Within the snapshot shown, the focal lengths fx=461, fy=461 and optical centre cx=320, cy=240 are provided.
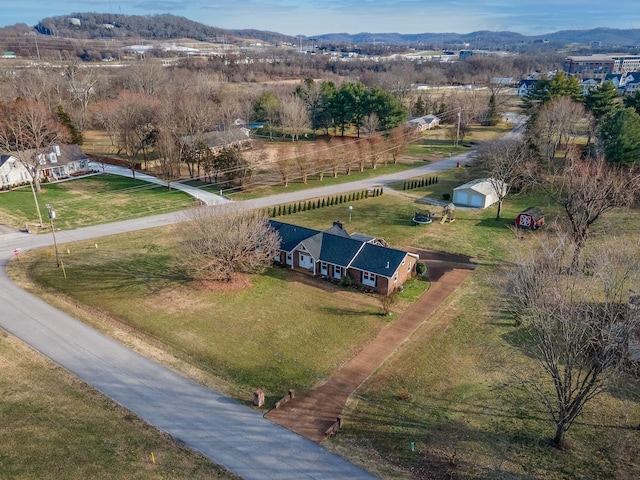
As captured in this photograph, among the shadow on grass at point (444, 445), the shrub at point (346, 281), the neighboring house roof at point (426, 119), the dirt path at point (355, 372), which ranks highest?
the neighboring house roof at point (426, 119)

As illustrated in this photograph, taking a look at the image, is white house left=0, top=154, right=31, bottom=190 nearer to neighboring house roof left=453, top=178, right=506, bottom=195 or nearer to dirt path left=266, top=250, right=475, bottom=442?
dirt path left=266, top=250, right=475, bottom=442

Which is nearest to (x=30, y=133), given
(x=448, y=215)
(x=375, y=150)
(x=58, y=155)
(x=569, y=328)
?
(x=58, y=155)

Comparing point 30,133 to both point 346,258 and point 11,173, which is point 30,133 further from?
Result: point 346,258

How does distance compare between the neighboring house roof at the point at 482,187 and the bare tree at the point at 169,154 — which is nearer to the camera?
the neighboring house roof at the point at 482,187

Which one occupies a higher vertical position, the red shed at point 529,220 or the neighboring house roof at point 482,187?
the neighboring house roof at point 482,187

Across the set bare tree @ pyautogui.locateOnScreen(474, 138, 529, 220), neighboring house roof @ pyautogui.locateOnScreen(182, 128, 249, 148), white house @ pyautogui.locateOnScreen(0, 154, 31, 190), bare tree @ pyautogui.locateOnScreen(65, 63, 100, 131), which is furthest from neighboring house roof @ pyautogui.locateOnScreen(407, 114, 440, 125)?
white house @ pyautogui.locateOnScreen(0, 154, 31, 190)

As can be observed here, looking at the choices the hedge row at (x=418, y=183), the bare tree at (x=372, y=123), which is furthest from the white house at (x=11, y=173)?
the bare tree at (x=372, y=123)

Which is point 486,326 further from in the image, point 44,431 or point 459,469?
point 44,431

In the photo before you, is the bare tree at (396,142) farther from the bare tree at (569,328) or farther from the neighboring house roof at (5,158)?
the neighboring house roof at (5,158)
